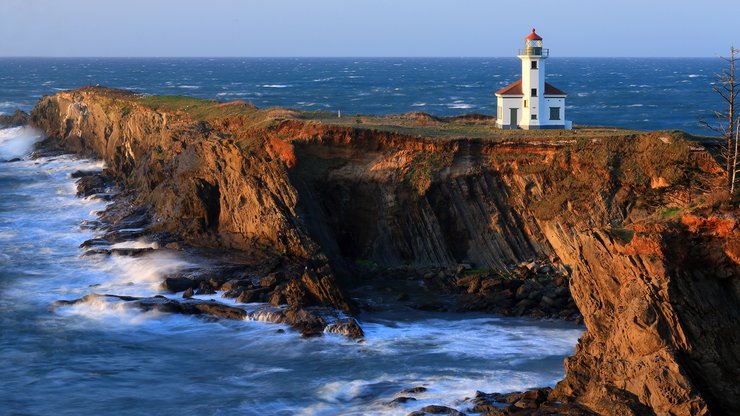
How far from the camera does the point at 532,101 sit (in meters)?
54.6

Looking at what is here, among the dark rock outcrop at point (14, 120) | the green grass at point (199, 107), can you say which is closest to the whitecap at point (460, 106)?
the green grass at point (199, 107)

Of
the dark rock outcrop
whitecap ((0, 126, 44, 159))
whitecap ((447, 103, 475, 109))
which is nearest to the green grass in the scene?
whitecap ((0, 126, 44, 159))

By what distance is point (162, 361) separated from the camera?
3134 cm

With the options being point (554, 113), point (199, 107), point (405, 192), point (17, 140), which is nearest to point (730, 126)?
point (405, 192)

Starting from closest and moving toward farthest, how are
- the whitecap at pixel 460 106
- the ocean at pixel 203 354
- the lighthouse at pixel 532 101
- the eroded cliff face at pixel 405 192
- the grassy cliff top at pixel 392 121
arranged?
the ocean at pixel 203 354
the eroded cliff face at pixel 405 192
the grassy cliff top at pixel 392 121
the lighthouse at pixel 532 101
the whitecap at pixel 460 106

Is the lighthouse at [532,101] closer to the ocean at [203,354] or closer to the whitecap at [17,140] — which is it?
the ocean at [203,354]

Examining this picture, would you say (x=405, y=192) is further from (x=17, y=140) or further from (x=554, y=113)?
(x=17, y=140)

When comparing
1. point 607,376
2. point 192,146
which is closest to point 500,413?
point 607,376

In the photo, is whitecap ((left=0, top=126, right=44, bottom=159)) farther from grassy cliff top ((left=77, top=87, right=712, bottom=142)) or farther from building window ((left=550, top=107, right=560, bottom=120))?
Answer: building window ((left=550, top=107, right=560, bottom=120))

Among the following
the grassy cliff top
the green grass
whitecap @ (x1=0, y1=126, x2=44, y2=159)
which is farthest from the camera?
whitecap @ (x1=0, y1=126, x2=44, y2=159)

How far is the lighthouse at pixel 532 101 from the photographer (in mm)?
54500

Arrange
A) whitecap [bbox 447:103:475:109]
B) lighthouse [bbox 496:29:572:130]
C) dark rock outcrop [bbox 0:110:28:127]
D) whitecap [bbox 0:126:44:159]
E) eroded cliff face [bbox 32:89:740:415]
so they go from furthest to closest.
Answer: whitecap [bbox 447:103:475:109]
dark rock outcrop [bbox 0:110:28:127]
whitecap [bbox 0:126:44:159]
lighthouse [bbox 496:29:572:130]
eroded cliff face [bbox 32:89:740:415]

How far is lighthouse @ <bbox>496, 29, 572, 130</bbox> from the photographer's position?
54.5 meters

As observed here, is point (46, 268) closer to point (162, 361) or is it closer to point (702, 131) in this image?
point (162, 361)
